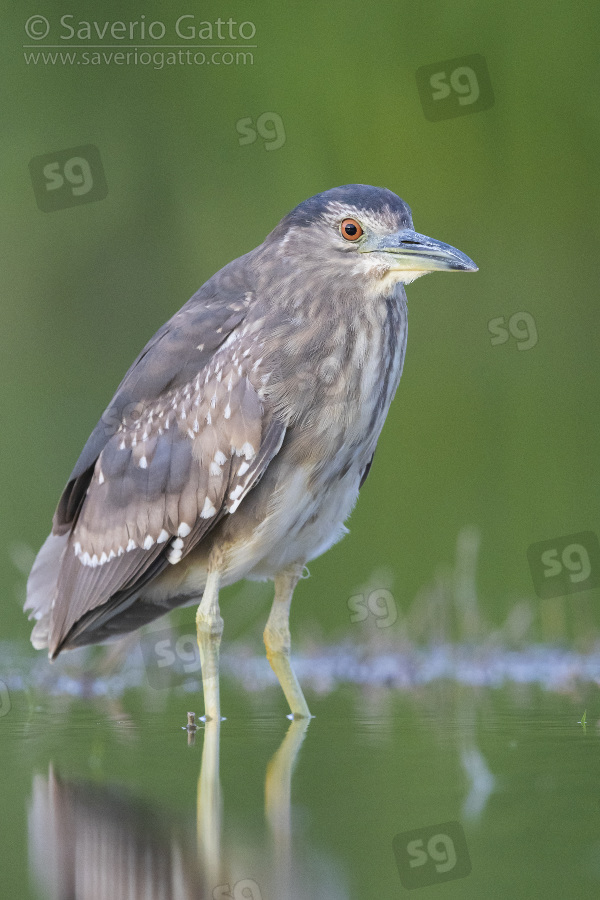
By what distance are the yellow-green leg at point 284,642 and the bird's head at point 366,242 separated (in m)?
0.83

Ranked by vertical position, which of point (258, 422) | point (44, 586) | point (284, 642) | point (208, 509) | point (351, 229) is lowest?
point (284, 642)

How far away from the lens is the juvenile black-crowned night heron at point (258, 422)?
2826mm

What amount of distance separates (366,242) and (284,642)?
1061mm

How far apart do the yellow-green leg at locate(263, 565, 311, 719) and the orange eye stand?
891mm

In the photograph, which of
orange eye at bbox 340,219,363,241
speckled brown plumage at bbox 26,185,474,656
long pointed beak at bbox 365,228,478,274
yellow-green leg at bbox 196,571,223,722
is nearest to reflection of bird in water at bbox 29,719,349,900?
yellow-green leg at bbox 196,571,223,722

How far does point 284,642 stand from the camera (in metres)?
3.12

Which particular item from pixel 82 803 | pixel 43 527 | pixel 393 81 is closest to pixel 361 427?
pixel 82 803

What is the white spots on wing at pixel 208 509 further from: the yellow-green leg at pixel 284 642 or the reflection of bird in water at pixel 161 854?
the reflection of bird in water at pixel 161 854

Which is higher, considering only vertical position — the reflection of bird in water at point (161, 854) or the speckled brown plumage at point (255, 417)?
the speckled brown plumage at point (255, 417)

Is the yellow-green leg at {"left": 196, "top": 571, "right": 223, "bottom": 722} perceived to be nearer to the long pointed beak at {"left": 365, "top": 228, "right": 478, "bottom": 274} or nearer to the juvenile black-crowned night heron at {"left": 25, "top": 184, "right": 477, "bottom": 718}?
the juvenile black-crowned night heron at {"left": 25, "top": 184, "right": 477, "bottom": 718}

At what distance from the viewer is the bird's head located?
2.81 m

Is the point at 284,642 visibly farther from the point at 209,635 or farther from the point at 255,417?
the point at 255,417

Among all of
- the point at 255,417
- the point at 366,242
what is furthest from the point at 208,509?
the point at 366,242

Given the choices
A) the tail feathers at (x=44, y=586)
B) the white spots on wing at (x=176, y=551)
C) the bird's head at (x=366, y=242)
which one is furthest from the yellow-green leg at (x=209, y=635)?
the bird's head at (x=366, y=242)
